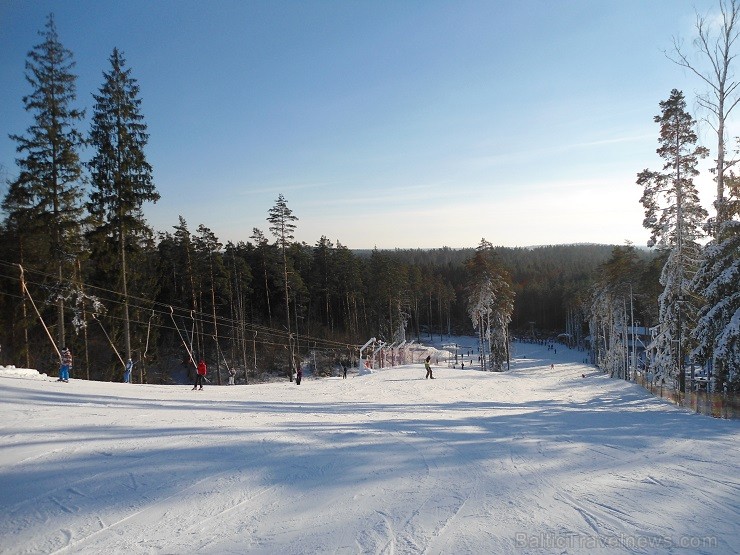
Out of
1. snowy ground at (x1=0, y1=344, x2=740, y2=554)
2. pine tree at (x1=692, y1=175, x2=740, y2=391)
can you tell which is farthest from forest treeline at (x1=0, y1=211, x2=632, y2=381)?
pine tree at (x1=692, y1=175, x2=740, y2=391)

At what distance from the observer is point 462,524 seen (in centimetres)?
541

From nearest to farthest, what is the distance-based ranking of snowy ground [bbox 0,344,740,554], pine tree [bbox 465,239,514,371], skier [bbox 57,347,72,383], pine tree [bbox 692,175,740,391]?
snowy ground [bbox 0,344,740,554]
pine tree [bbox 692,175,740,391]
skier [bbox 57,347,72,383]
pine tree [bbox 465,239,514,371]

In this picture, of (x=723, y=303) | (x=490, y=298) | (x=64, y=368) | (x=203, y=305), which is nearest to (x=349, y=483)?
(x=723, y=303)

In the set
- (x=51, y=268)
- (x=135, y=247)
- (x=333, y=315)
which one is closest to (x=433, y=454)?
(x=135, y=247)

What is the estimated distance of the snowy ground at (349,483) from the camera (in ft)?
16.6

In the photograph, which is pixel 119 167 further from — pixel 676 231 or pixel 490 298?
pixel 490 298

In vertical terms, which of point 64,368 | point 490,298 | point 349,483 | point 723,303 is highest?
point 490,298

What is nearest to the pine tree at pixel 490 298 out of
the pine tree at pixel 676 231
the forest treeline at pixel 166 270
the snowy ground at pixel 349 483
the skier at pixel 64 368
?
the forest treeline at pixel 166 270

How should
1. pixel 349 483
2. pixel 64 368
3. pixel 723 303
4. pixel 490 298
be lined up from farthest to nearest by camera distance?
pixel 490 298
pixel 64 368
pixel 723 303
pixel 349 483

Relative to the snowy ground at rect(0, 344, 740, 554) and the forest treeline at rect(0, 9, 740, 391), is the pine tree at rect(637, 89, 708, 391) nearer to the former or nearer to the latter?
the forest treeline at rect(0, 9, 740, 391)

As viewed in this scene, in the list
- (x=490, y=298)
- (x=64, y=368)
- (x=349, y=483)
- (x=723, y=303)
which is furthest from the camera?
(x=490, y=298)

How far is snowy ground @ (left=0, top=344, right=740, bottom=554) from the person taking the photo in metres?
5.07

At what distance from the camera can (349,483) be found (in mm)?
6734

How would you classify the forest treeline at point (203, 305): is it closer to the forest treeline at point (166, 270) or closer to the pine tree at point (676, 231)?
the forest treeline at point (166, 270)
